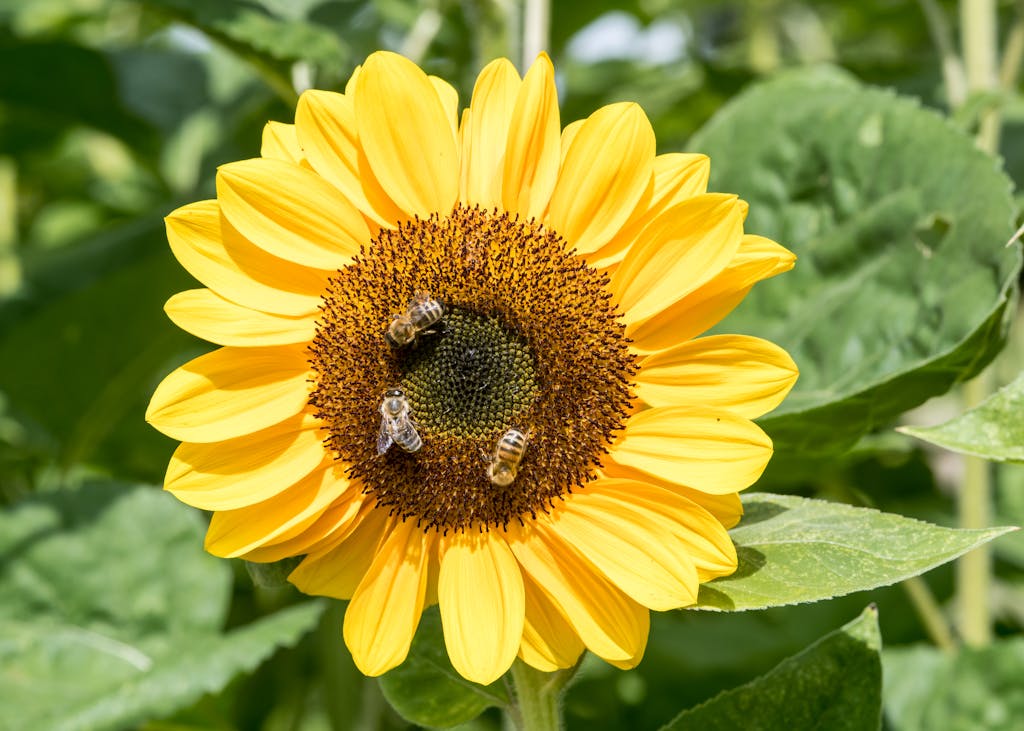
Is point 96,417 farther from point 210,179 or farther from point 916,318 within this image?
point 916,318

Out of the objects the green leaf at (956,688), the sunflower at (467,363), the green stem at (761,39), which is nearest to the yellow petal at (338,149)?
the sunflower at (467,363)

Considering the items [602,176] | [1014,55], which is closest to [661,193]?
[602,176]

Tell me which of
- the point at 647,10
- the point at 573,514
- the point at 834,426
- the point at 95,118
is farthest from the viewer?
the point at 647,10

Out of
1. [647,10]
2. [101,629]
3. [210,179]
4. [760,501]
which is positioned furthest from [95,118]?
[760,501]

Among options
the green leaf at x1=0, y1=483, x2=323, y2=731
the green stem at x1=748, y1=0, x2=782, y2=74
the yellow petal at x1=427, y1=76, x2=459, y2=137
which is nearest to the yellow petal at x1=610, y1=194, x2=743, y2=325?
the yellow petal at x1=427, y1=76, x2=459, y2=137

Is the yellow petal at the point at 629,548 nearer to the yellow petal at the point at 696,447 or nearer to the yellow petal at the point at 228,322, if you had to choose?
the yellow petal at the point at 696,447

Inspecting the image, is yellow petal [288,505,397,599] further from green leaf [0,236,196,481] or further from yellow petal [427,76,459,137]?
green leaf [0,236,196,481]

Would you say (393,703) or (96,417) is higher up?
(393,703)
